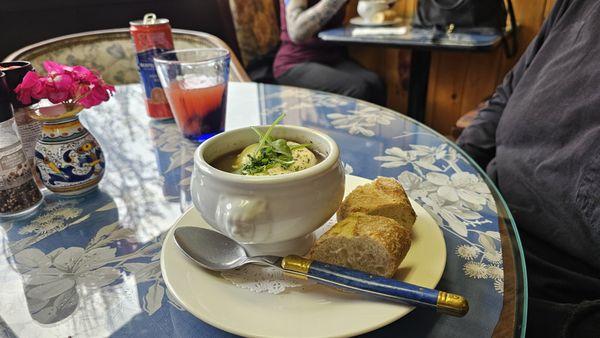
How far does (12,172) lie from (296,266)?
48 centimetres

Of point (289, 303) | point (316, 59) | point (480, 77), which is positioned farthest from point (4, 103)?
point (480, 77)

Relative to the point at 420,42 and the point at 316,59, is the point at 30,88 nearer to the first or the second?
the point at 420,42

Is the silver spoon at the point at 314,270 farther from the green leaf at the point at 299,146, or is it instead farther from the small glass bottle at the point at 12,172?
the small glass bottle at the point at 12,172

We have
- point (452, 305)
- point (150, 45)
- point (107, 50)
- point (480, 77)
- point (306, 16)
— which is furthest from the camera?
point (480, 77)

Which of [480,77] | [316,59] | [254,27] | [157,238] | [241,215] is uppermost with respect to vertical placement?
[241,215]

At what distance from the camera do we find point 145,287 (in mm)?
537

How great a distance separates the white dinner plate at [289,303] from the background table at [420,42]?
1647mm

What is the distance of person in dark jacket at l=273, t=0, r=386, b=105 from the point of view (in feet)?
7.52

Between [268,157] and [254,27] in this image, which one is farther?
[254,27]

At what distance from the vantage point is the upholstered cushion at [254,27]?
263cm

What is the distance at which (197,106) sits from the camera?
0.94 metres

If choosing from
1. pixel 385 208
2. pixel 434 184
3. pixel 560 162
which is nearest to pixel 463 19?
pixel 560 162

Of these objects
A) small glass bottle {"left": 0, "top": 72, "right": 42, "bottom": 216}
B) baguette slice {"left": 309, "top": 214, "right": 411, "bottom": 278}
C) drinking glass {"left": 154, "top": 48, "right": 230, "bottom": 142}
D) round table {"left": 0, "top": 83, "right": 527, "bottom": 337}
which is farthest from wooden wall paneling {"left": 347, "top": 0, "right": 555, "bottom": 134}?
small glass bottle {"left": 0, "top": 72, "right": 42, "bottom": 216}

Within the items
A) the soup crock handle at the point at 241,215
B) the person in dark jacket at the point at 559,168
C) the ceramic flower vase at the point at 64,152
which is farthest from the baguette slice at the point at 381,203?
the ceramic flower vase at the point at 64,152
